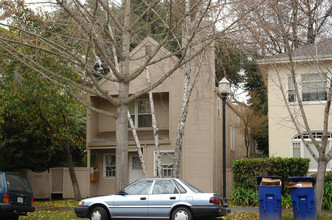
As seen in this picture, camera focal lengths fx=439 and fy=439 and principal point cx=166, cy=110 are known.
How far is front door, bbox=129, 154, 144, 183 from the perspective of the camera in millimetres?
22812

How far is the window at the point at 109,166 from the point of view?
2348 cm

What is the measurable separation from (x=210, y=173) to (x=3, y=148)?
425 inches

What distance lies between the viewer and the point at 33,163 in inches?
975

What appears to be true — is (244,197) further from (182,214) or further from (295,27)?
(295,27)

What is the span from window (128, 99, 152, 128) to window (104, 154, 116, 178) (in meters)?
2.38

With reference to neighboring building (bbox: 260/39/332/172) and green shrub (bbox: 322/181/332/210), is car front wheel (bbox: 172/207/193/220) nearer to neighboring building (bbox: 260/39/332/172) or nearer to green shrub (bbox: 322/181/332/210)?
Answer: green shrub (bbox: 322/181/332/210)

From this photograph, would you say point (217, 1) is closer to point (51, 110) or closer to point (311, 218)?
point (311, 218)

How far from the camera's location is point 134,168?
23.0m

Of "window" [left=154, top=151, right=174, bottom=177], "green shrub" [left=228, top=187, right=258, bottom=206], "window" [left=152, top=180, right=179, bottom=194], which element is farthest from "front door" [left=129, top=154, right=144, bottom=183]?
"window" [left=152, top=180, right=179, bottom=194]

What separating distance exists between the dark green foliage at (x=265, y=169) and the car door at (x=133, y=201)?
21.9 ft

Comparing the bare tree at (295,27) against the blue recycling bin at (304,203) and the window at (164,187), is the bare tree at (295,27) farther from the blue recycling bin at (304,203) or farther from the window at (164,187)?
the window at (164,187)

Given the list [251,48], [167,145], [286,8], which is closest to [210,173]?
[167,145]

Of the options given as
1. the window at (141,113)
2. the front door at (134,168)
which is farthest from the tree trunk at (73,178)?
the window at (141,113)

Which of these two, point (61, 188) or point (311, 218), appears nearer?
point (311, 218)
